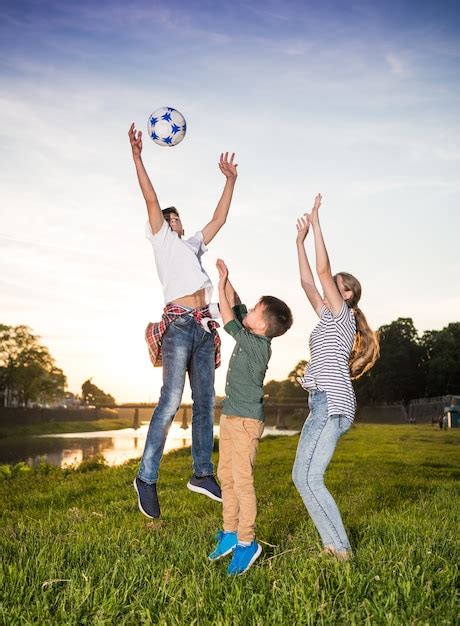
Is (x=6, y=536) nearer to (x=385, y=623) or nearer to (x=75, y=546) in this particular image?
(x=75, y=546)

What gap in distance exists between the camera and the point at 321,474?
196 inches

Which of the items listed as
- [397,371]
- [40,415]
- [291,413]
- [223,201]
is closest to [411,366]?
[397,371]

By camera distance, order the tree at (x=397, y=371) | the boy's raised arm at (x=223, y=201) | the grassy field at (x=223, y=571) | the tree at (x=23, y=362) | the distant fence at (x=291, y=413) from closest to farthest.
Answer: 1. the grassy field at (x=223, y=571)
2. the boy's raised arm at (x=223, y=201)
3. the distant fence at (x=291, y=413)
4. the tree at (x=23, y=362)
5. the tree at (x=397, y=371)

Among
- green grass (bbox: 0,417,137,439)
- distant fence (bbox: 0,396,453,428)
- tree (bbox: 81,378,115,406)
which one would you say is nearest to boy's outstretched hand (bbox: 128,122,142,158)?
distant fence (bbox: 0,396,453,428)

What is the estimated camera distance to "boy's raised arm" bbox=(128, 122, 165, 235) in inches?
224

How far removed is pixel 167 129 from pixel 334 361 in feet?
8.92

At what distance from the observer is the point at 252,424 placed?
491cm

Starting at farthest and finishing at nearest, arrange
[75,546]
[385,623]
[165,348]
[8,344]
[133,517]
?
1. [8,344]
2. [133,517]
3. [165,348]
4. [75,546]
5. [385,623]

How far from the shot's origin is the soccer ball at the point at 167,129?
6.03 m

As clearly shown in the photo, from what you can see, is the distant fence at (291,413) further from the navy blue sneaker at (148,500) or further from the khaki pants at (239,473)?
the khaki pants at (239,473)

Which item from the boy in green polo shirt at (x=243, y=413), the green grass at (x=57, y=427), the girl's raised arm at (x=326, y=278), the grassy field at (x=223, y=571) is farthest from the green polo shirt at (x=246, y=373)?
the green grass at (x=57, y=427)

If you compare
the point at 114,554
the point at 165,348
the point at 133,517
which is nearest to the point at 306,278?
the point at 165,348

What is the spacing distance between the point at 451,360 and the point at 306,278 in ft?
269

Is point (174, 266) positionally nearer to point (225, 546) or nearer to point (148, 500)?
point (148, 500)
